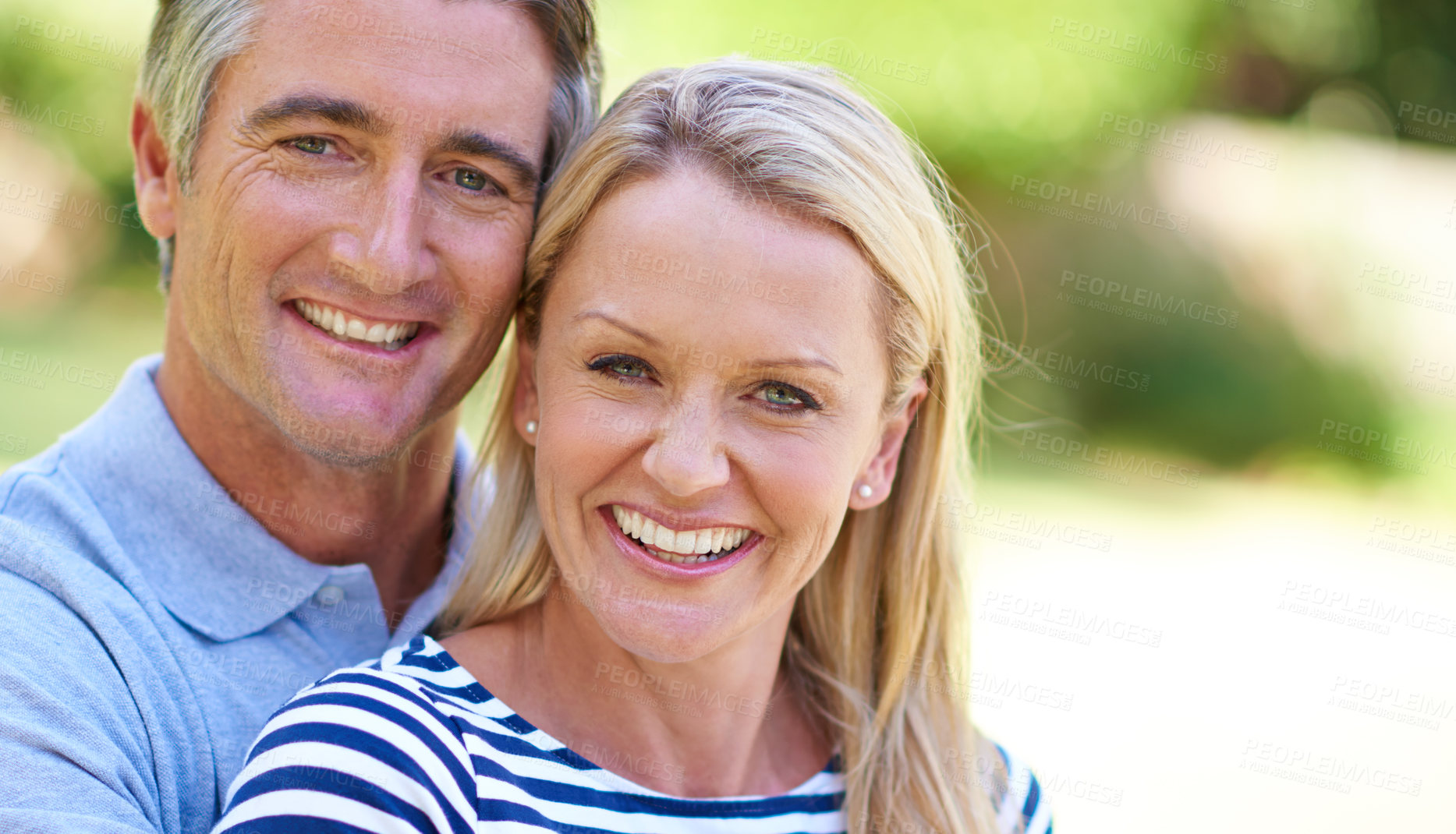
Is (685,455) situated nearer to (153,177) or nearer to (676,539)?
(676,539)

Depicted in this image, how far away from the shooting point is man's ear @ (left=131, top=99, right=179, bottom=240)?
2.76 meters

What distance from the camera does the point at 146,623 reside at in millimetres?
2148

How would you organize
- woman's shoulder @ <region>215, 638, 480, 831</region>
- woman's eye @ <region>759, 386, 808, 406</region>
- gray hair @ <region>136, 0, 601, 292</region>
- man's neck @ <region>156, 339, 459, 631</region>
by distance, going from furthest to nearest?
man's neck @ <region>156, 339, 459, 631</region>, gray hair @ <region>136, 0, 601, 292</region>, woman's eye @ <region>759, 386, 808, 406</region>, woman's shoulder @ <region>215, 638, 480, 831</region>

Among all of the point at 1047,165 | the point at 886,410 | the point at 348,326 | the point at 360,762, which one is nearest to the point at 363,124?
the point at 348,326

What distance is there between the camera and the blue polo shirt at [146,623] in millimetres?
1848

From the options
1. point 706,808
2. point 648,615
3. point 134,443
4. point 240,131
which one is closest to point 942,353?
point 648,615

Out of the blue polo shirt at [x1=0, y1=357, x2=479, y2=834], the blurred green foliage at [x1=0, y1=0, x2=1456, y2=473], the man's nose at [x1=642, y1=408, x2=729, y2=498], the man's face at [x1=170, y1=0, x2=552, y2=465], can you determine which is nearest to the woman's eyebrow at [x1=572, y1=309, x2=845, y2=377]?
the man's nose at [x1=642, y1=408, x2=729, y2=498]

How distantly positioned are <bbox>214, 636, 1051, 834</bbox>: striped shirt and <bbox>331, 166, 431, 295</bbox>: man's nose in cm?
75

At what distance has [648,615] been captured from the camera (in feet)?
6.53

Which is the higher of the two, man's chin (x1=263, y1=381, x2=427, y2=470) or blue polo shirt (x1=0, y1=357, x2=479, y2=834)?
man's chin (x1=263, y1=381, x2=427, y2=470)

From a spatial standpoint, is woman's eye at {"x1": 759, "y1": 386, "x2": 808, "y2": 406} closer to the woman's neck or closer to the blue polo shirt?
the woman's neck

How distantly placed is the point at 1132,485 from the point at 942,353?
11.2m

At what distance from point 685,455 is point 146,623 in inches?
42.2

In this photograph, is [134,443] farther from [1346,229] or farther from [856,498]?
[1346,229]
